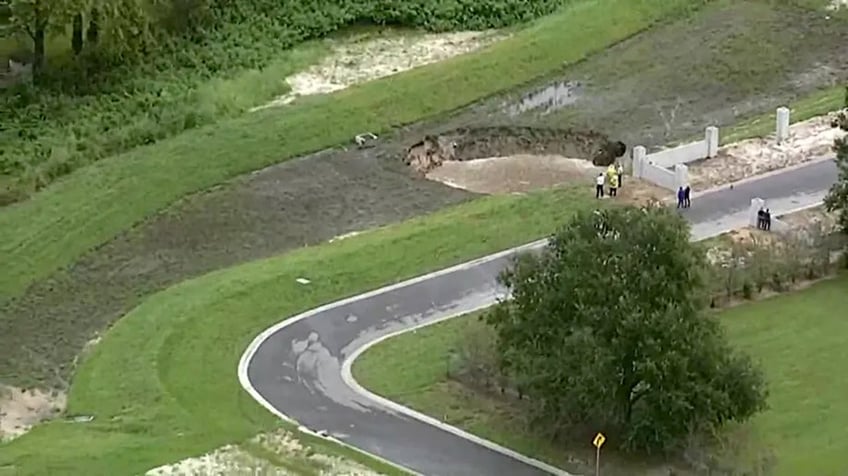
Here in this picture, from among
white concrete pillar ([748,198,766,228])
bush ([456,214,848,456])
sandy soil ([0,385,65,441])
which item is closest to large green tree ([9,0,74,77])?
sandy soil ([0,385,65,441])

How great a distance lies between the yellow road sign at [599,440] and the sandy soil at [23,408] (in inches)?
485

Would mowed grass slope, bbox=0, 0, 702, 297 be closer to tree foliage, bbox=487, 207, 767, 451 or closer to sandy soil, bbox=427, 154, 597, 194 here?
sandy soil, bbox=427, 154, 597, 194

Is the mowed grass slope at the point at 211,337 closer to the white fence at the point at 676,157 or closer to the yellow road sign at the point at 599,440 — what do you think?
the white fence at the point at 676,157

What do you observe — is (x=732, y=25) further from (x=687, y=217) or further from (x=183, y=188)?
(x=183, y=188)

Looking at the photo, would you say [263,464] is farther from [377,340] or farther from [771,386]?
[771,386]

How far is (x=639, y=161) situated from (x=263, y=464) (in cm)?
2054

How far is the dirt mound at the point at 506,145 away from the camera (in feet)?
186

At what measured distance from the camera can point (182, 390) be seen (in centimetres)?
4047

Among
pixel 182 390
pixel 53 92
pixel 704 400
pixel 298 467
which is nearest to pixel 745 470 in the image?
pixel 704 400

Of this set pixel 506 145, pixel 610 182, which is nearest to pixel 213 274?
pixel 610 182

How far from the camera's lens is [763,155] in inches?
2183

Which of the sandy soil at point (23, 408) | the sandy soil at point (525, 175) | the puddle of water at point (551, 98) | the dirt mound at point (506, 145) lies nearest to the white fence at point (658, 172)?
the sandy soil at point (525, 175)

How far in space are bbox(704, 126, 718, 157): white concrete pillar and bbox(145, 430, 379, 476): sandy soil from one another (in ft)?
72.3

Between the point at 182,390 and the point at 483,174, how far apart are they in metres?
17.4
